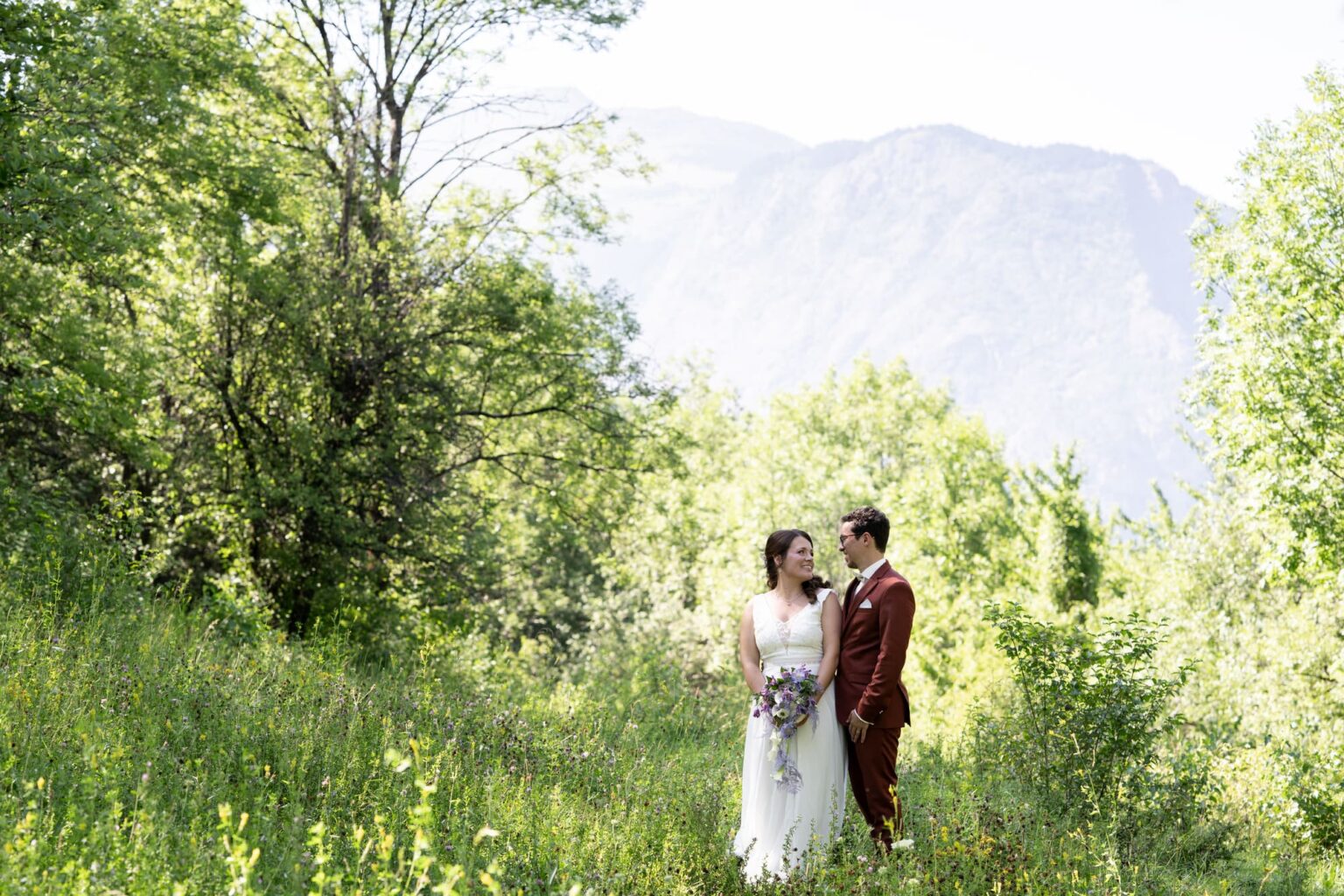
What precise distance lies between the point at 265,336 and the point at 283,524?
228cm

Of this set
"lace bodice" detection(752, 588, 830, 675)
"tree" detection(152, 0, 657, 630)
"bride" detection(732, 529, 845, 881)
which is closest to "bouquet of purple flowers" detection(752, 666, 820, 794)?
"bride" detection(732, 529, 845, 881)

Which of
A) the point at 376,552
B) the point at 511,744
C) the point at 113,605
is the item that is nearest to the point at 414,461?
the point at 376,552

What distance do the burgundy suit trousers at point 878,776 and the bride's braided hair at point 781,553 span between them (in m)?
0.89

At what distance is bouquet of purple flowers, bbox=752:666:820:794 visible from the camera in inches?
253

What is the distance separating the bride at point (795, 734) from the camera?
21.1ft

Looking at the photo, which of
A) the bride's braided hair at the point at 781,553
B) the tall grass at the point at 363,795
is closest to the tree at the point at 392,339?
the tall grass at the point at 363,795

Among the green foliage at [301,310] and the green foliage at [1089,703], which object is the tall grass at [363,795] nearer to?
the green foliage at [1089,703]

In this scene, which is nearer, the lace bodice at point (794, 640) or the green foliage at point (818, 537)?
the lace bodice at point (794, 640)

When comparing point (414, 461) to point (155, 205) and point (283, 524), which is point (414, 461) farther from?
point (155, 205)

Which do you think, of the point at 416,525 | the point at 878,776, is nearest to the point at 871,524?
the point at 878,776

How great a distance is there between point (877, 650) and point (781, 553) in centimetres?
80

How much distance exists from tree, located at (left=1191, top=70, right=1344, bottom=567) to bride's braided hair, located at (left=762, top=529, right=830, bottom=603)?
9.23 m

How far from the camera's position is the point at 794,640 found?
6637 millimetres

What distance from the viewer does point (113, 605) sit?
860 centimetres
